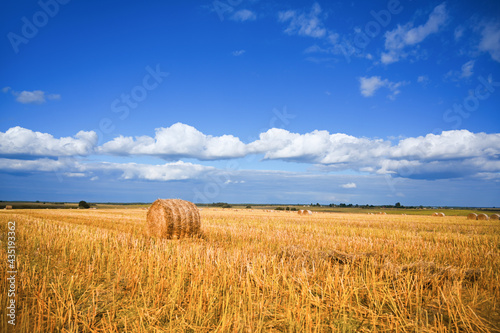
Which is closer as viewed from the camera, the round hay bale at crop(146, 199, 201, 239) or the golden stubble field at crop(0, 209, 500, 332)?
the golden stubble field at crop(0, 209, 500, 332)

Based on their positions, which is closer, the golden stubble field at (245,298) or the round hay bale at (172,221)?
the golden stubble field at (245,298)

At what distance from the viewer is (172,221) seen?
11.8 meters

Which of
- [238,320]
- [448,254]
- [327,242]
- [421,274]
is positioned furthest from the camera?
[327,242]

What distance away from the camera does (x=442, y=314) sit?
3.74m

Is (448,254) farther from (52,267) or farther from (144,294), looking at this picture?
(52,267)

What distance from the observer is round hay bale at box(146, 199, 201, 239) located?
11.7 m

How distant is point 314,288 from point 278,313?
3.08 feet

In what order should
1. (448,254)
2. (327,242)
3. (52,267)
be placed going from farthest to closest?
(327,242)
(448,254)
(52,267)

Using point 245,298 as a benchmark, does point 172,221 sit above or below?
above

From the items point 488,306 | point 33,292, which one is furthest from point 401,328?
point 33,292

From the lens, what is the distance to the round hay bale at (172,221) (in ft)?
38.5

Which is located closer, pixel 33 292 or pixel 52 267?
pixel 33 292

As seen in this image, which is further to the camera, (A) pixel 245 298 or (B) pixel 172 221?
(B) pixel 172 221

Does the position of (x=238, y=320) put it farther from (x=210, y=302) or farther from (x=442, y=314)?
(x=442, y=314)
